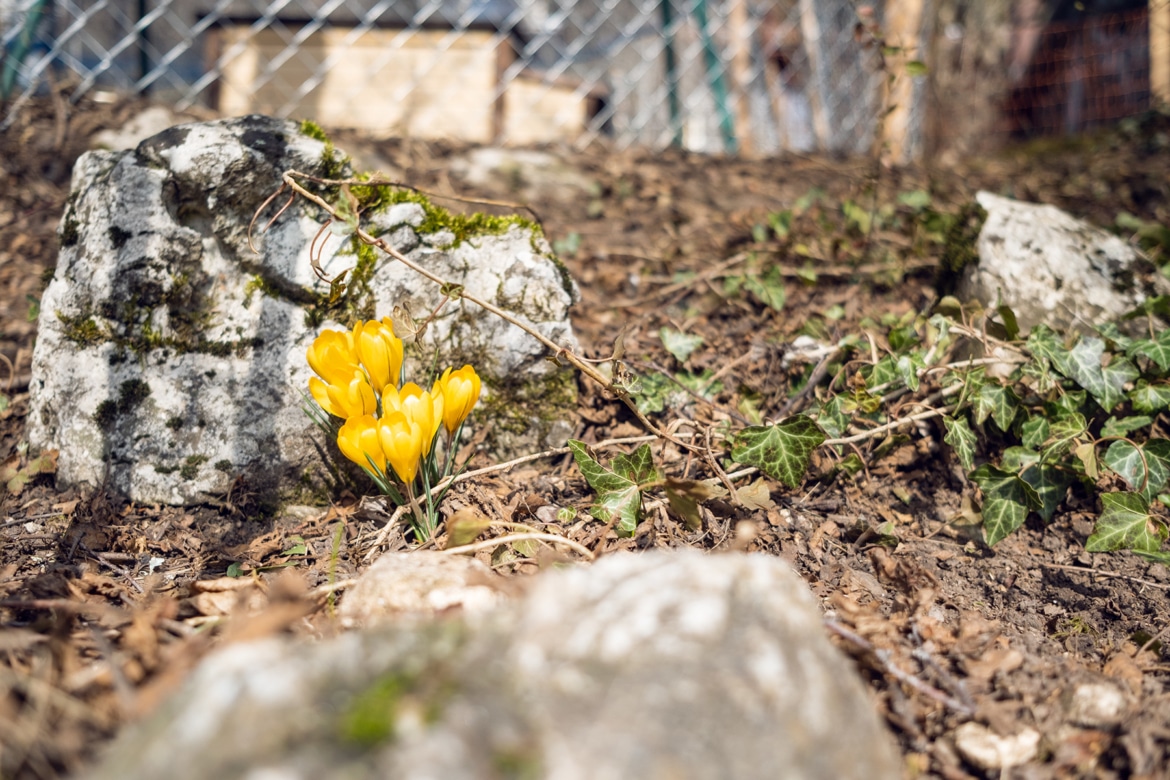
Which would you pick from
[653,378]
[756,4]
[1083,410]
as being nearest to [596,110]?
[756,4]

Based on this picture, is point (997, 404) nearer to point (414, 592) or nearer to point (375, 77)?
point (414, 592)

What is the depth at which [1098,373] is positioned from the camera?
6.91 ft

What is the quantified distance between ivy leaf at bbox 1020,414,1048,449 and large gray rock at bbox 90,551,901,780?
139cm

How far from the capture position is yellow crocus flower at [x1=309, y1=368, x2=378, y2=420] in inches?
63.8

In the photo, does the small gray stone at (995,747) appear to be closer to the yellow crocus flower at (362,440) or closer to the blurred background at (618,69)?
the yellow crocus flower at (362,440)

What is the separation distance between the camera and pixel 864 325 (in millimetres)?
2574

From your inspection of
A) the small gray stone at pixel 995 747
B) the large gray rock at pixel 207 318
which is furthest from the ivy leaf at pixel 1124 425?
the large gray rock at pixel 207 318

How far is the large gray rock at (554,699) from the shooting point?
0.74 metres

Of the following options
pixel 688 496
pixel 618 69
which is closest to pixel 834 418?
pixel 688 496

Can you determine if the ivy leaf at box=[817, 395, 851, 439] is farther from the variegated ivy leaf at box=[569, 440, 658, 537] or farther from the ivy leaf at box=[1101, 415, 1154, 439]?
the ivy leaf at box=[1101, 415, 1154, 439]

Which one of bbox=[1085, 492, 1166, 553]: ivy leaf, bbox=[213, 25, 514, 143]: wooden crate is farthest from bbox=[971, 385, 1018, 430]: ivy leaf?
bbox=[213, 25, 514, 143]: wooden crate

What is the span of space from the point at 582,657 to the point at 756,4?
20.0 feet

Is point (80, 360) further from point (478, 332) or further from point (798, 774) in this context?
point (798, 774)

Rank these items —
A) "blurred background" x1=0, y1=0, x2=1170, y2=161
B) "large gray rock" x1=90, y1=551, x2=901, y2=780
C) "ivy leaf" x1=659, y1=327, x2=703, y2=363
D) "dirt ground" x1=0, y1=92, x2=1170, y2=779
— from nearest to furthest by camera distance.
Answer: "large gray rock" x1=90, y1=551, x2=901, y2=780, "dirt ground" x1=0, y1=92, x2=1170, y2=779, "ivy leaf" x1=659, y1=327, x2=703, y2=363, "blurred background" x1=0, y1=0, x2=1170, y2=161
